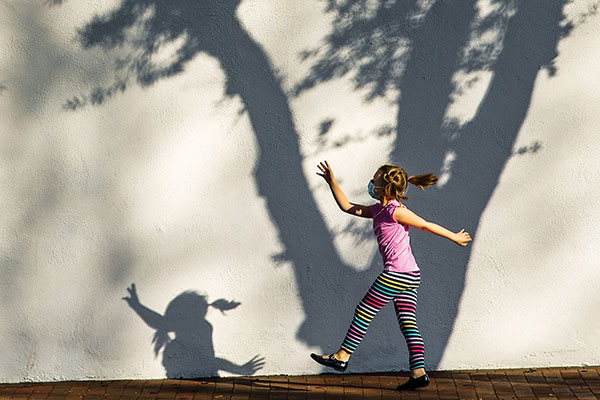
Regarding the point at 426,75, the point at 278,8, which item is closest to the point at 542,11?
the point at 426,75

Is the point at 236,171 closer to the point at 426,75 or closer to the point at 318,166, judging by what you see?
the point at 318,166

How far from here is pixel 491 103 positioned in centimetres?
828

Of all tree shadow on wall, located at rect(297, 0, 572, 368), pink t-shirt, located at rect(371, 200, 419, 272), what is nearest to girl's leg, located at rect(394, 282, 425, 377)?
pink t-shirt, located at rect(371, 200, 419, 272)

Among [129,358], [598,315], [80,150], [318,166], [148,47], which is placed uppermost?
[148,47]

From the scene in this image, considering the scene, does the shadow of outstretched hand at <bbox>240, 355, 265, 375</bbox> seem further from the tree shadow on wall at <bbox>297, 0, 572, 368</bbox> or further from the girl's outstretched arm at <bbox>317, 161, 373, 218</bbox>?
the tree shadow on wall at <bbox>297, 0, 572, 368</bbox>

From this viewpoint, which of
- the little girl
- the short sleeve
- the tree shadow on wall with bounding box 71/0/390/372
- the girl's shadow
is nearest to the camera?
the little girl

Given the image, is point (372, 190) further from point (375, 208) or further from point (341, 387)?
point (341, 387)

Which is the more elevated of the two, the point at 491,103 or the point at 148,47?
the point at 148,47

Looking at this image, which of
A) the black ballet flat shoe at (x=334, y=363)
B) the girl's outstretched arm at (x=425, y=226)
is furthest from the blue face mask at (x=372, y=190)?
the black ballet flat shoe at (x=334, y=363)

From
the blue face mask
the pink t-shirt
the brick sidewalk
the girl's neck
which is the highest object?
the blue face mask

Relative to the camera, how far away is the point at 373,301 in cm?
775

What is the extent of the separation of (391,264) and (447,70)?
1622 millimetres

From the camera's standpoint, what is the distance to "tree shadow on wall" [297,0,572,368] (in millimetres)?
8203

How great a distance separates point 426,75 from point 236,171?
164 centimetres
